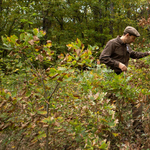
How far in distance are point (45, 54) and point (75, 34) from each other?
1707cm

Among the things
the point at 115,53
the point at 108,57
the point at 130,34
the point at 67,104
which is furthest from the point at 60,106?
the point at 130,34

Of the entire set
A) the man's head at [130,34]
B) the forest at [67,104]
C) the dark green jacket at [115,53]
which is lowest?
the forest at [67,104]

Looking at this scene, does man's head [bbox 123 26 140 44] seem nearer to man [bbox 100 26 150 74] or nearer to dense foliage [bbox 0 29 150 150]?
man [bbox 100 26 150 74]

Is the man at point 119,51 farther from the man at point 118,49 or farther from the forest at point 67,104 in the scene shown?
the forest at point 67,104

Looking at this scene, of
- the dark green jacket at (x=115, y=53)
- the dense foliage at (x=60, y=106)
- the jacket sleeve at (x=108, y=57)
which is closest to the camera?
the dense foliage at (x=60, y=106)

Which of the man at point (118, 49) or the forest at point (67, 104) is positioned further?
the man at point (118, 49)

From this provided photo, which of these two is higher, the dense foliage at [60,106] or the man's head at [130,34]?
the man's head at [130,34]

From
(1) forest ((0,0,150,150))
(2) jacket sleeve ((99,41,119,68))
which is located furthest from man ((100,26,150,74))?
(1) forest ((0,0,150,150))

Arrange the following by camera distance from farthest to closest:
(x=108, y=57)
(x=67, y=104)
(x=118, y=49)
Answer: (x=118, y=49), (x=108, y=57), (x=67, y=104)

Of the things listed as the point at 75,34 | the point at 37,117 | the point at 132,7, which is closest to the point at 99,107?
the point at 37,117

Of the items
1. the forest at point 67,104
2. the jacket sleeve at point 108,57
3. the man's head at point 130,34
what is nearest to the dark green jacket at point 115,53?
the jacket sleeve at point 108,57

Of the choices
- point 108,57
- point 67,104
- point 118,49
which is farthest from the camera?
point 118,49

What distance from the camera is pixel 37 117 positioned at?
1.75 metres

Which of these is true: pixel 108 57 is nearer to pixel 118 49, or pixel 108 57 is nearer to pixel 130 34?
pixel 118 49
